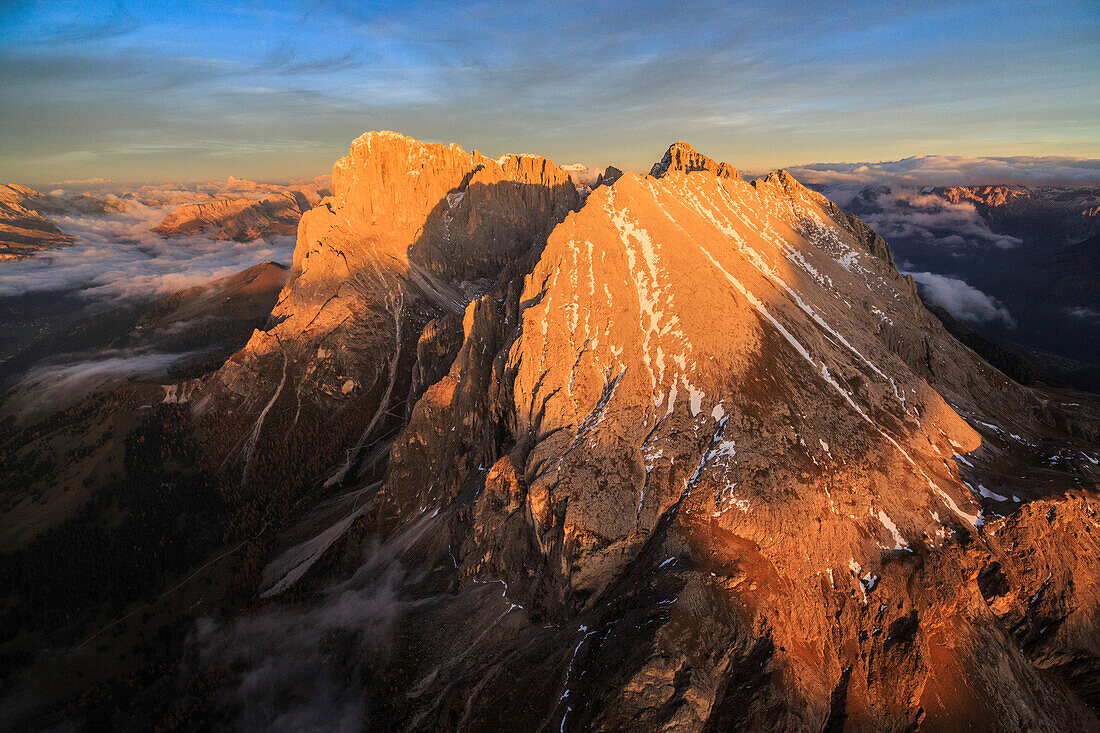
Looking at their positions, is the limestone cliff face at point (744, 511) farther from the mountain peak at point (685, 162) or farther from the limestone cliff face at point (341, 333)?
the limestone cliff face at point (341, 333)

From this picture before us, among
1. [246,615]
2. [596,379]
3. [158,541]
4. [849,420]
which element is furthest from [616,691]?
[158,541]

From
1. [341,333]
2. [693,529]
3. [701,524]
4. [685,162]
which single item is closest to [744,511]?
[701,524]

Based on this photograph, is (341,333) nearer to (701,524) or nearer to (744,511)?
(701,524)

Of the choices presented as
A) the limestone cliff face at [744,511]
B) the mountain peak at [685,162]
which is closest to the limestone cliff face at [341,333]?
the mountain peak at [685,162]

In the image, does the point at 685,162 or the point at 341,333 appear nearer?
the point at 685,162

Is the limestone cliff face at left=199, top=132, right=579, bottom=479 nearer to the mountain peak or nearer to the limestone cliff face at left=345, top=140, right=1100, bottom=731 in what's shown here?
the mountain peak

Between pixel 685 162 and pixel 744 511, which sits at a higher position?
pixel 685 162
